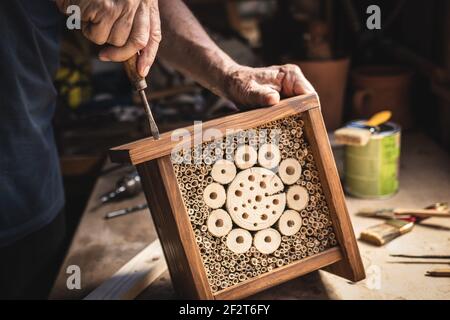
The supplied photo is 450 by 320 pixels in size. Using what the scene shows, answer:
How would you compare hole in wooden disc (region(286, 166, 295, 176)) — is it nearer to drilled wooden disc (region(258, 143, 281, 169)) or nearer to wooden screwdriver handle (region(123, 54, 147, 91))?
drilled wooden disc (region(258, 143, 281, 169))

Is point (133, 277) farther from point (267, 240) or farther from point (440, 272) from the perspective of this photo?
point (440, 272)

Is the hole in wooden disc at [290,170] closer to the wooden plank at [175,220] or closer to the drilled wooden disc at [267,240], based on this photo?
the drilled wooden disc at [267,240]

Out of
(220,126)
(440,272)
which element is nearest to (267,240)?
(220,126)

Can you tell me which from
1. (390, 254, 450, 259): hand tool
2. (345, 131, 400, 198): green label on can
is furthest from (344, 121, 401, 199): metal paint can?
(390, 254, 450, 259): hand tool

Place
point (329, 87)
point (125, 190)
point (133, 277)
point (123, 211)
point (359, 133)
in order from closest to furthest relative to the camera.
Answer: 1. point (133, 277)
2. point (359, 133)
3. point (123, 211)
4. point (125, 190)
5. point (329, 87)
